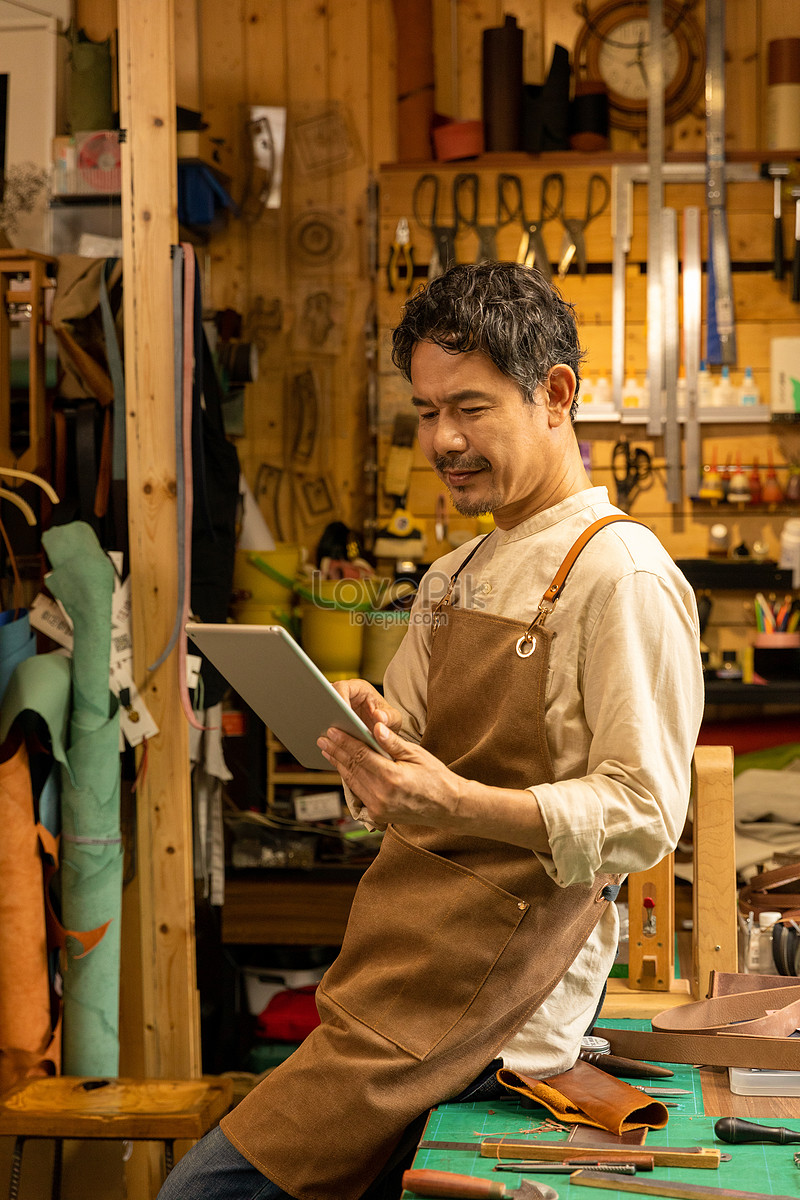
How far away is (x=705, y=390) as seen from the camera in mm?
4078

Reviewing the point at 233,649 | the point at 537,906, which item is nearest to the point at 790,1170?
the point at 537,906

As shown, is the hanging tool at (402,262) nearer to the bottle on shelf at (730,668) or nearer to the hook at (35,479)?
the bottle on shelf at (730,668)

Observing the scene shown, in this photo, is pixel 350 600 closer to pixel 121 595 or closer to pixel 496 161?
pixel 121 595

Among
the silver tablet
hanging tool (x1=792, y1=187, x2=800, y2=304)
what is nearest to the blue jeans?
the silver tablet

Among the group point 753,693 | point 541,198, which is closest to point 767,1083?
point 753,693

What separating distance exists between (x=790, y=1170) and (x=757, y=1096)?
0.71ft

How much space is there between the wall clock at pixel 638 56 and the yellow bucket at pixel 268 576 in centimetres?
198

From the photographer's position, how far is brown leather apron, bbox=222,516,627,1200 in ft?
4.48

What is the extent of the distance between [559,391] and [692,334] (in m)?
2.80

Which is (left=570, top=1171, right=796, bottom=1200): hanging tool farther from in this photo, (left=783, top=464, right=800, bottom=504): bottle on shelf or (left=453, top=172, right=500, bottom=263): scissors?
(left=453, top=172, right=500, bottom=263): scissors

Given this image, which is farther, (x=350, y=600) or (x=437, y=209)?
(x=437, y=209)

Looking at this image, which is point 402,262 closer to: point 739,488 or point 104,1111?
point 739,488

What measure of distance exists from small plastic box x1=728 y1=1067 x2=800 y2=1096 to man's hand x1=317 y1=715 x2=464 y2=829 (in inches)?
21.9

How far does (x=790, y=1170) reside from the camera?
1.24 m
